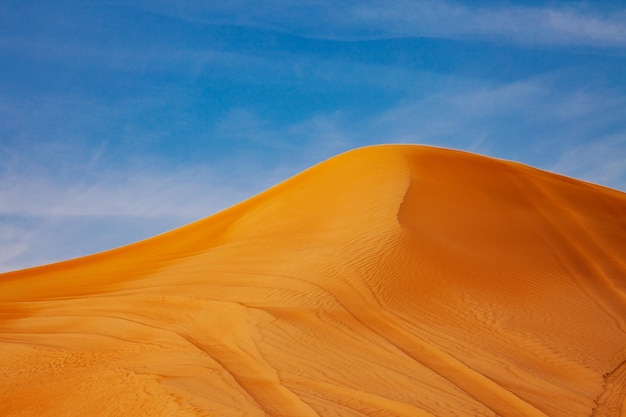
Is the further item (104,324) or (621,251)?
(621,251)

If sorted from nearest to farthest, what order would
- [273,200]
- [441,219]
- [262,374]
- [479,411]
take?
[479,411] → [262,374] → [441,219] → [273,200]

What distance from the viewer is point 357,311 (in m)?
12.1

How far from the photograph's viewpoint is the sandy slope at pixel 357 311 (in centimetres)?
849

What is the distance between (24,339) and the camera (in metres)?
12.1

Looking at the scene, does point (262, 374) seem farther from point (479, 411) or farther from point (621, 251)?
point (621, 251)

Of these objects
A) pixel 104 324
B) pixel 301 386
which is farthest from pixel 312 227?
pixel 301 386

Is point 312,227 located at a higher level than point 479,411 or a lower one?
higher

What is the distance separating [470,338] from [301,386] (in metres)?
4.12

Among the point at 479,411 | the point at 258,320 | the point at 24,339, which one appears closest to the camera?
the point at 479,411

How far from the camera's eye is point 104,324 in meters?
12.4

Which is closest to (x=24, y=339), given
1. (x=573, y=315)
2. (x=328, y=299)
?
(x=328, y=299)

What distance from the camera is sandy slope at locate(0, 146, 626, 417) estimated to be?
849cm

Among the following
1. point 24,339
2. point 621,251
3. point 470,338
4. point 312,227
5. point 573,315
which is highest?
point 621,251

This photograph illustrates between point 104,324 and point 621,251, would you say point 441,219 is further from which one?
point 104,324
